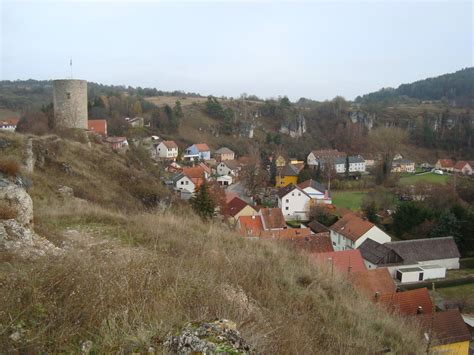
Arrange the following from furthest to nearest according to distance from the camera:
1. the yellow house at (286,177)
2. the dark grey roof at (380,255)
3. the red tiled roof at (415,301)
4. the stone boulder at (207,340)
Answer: the yellow house at (286,177) → the dark grey roof at (380,255) → the red tiled roof at (415,301) → the stone boulder at (207,340)

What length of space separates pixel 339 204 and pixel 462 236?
14883 mm

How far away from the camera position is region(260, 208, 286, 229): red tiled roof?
26188 millimetres

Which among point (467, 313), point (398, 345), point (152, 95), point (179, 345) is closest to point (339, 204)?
point (467, 313)

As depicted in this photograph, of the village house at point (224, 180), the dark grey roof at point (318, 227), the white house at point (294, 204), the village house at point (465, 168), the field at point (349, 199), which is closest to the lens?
the dark grey roof at point (318, 227)

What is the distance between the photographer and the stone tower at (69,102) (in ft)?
72.2

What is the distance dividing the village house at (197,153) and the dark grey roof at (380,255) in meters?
39.7

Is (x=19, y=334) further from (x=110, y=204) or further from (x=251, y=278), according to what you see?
(x=110, y=204)

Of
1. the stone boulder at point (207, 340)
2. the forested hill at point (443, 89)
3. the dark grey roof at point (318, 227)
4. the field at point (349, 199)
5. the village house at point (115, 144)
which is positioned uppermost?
the forested hill at point (443, 89)

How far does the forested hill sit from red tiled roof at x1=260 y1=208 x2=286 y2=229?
115427mm

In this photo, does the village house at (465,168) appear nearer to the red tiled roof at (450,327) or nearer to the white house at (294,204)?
the white house at (294,204)

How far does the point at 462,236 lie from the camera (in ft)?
87.4

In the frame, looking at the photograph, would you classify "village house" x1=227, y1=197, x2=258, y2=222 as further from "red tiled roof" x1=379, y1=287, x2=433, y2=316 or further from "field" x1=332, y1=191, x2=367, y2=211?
"red tiled roof" x1=379, y1=287, x2=433, y2=316

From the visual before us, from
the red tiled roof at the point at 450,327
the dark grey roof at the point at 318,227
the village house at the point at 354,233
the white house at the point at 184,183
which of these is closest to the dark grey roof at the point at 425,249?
the village house at the point at 354,233

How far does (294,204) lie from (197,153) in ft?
92.0
